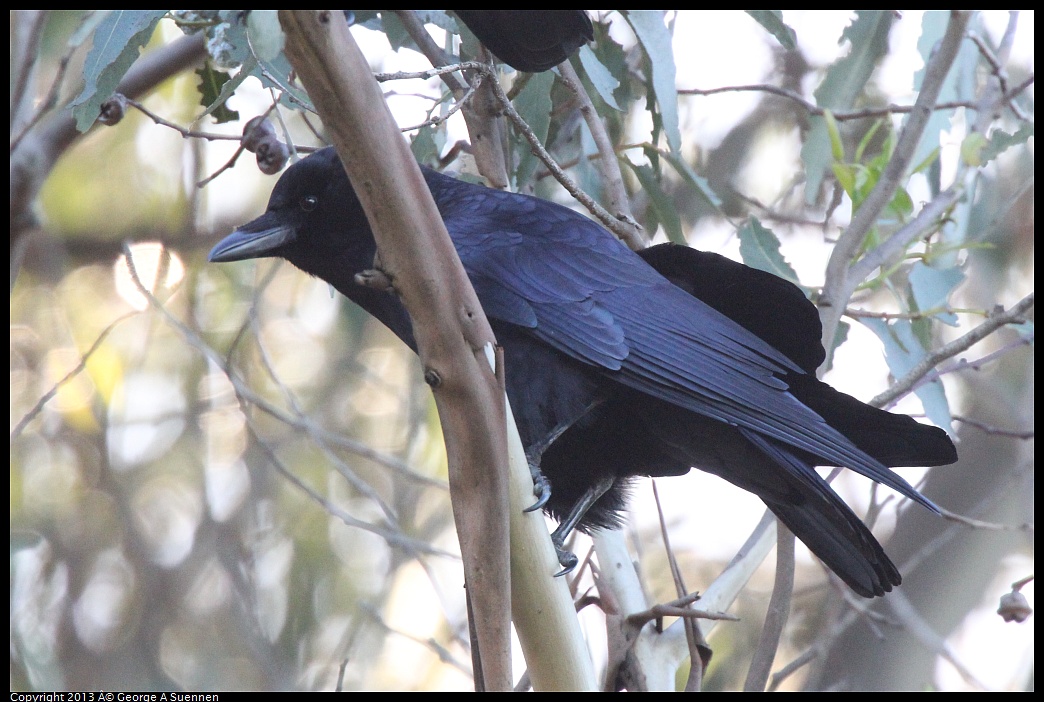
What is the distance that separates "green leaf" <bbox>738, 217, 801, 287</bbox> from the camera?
3113 mm

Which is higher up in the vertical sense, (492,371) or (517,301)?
(517,301)

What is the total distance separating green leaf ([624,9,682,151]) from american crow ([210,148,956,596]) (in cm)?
39

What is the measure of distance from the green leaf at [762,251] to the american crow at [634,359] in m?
0.18

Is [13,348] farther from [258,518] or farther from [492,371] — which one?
[492,371]

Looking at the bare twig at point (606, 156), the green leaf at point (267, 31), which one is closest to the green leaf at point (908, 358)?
the bare twig at point (606, 156)

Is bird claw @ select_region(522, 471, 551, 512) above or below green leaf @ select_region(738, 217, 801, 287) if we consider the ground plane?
below

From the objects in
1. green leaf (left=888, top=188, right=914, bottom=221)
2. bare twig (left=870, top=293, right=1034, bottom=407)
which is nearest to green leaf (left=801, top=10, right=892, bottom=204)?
green leaf (left=888, top=188, right=914, bottom=221)

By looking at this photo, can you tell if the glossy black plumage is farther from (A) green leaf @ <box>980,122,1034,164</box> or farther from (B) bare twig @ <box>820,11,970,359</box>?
(A) green leaf @ <box>980,122,1034,164</box>

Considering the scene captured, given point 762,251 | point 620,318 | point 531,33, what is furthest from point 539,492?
point 762,251

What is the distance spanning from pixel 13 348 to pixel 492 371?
4.41 meters

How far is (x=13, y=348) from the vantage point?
5.32 metres

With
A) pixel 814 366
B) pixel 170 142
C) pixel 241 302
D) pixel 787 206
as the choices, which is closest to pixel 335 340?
pixel 241 302

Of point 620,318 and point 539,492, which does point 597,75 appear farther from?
point 539,492

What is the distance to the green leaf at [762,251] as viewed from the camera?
311 cm
